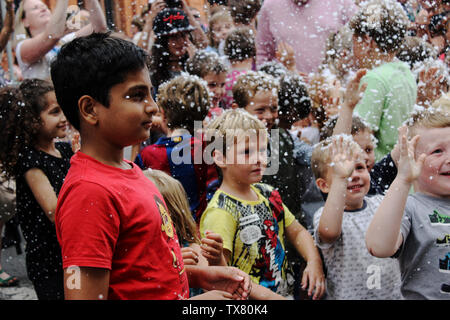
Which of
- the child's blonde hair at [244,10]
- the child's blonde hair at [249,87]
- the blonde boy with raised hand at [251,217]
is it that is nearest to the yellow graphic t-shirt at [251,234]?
the blonde boy with raised hand at [251,217]

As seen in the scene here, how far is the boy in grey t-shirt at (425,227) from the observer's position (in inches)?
63.4

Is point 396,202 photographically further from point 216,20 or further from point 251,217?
point 216,20

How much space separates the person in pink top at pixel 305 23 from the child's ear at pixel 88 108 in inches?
98.9

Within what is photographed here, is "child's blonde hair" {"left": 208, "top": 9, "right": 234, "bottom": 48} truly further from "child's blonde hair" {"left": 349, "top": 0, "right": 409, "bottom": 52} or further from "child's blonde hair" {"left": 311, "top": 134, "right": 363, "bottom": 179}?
"child's blonde hair" {"left": 311, "top": 134, "right": 363, "bottom": 179}

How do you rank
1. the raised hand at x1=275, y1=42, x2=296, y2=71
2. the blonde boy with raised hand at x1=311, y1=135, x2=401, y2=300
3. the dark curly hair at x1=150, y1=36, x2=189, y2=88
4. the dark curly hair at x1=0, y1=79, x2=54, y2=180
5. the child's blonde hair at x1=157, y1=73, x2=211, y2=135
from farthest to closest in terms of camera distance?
the raised hand at x1=275, y1=42, x2=296, y2=71, the dark curly hair at x1=150, y1=36, x2=189, y2=88, the child's blonde hair at x1=157, y1=73, x2=211, y2=135, the dark curly hair at x1=0, y1=79, x2=54, y2=180, the blonde boy with raised hand at x1=311, y1=135, x2=401, y2=300

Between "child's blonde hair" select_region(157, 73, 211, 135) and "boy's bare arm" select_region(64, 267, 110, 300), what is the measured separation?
1444mm

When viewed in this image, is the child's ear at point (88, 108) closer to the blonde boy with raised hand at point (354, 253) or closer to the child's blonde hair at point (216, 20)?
the blonde boy with raised hand at point (354, 253)

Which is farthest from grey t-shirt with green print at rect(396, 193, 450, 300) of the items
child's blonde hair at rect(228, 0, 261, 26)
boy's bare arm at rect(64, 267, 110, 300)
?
child's blonde hair at rect(228, 0, 261, 26)

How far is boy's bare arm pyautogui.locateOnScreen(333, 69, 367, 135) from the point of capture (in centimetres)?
233

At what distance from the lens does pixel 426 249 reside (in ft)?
5.56

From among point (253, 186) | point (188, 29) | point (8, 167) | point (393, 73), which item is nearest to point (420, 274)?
point (253, 186)

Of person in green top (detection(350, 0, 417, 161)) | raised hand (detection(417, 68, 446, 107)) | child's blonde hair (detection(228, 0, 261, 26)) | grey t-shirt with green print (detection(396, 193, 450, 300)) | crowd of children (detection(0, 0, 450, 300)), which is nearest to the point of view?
crowd of children (detection(0, 0, 450, 300))

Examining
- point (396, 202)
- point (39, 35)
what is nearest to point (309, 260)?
point (396, 202)

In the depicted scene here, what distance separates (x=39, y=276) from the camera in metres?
2.14
